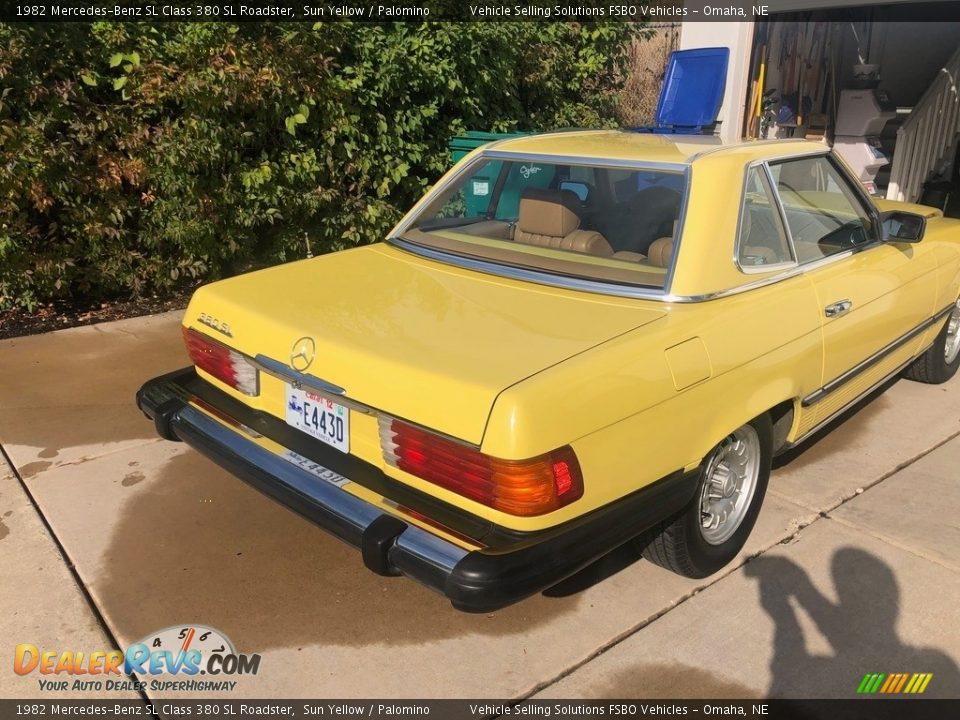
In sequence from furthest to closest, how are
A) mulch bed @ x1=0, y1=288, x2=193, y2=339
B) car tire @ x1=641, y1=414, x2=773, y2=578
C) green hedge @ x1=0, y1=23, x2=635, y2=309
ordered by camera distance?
mulch bed @ x1=0, y1=288, x2=193, y2=339
green hedge @ x1=0, y1=23, x2=635, y2=309
car tire @ x1=641, y1=414, x2=773, y2=578

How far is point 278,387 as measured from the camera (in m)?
2.73

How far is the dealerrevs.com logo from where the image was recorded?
8.28ft

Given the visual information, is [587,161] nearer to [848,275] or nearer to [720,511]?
[848,275]

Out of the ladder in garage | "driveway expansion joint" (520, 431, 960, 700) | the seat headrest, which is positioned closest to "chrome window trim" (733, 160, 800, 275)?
the seat headrest

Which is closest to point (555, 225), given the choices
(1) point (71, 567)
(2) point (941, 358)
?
(1) point (71, 567)

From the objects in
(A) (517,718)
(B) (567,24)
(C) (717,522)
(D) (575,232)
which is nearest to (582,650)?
(A) (517,718)

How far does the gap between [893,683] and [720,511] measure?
2.61 ft

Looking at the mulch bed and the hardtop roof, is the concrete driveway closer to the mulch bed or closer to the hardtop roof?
the hardtop roof

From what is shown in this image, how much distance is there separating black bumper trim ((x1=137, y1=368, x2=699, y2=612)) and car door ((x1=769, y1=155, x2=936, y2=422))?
1.09m

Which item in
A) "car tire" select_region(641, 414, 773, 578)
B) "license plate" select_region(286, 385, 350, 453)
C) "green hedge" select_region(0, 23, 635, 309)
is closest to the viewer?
"license plate" select_region(286, 385, 350, 453)

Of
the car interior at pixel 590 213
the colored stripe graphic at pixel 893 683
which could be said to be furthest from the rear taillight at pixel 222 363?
the colored stripe graphic at pixel 893 683

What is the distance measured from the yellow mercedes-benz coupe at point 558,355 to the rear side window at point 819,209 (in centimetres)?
1

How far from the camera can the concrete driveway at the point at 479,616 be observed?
2.56 meters

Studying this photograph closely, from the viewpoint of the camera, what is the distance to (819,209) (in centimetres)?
362
